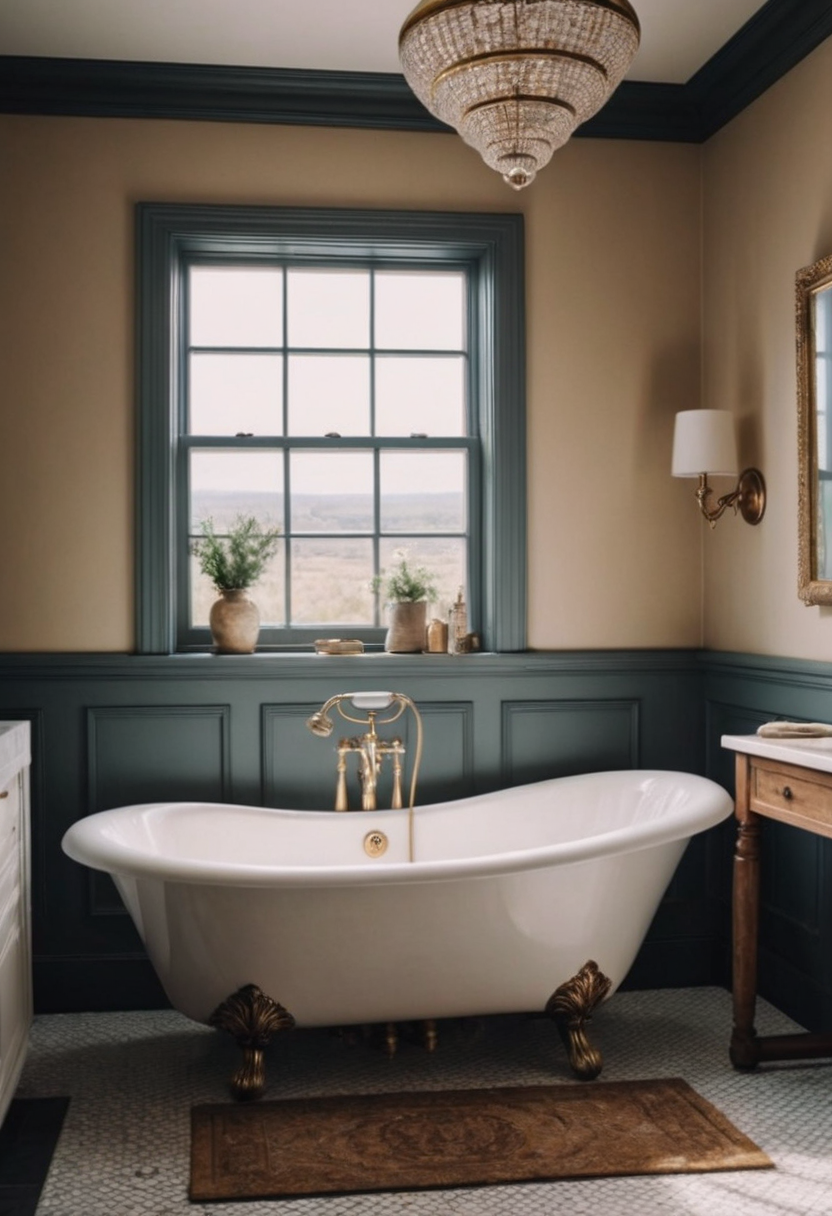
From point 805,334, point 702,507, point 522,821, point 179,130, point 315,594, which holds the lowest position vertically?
point 522,821

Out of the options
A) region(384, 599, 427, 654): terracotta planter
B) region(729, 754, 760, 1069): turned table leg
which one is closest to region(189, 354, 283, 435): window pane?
region(384, 599, 427, 654): terracotta planter

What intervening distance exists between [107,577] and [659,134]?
2288 millimetres

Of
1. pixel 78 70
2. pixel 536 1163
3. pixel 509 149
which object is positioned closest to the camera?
pixel 509 149

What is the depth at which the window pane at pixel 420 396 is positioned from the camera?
3900 millimetres

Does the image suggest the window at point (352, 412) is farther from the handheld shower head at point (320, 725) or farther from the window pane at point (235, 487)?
the handheld shower head at point (320, 725)

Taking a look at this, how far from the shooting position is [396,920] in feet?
8.92

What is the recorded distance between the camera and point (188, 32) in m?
3.30

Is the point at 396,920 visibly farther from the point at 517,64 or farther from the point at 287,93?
the point at 287,93

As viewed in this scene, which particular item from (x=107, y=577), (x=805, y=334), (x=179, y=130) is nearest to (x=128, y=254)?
(x=179, y=130)

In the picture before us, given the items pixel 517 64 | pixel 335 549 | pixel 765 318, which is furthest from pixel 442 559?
pixel 517 64

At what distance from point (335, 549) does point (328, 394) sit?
0.52m

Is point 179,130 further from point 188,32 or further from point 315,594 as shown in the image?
point 315,594

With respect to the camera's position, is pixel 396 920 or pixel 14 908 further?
pixel 14 908

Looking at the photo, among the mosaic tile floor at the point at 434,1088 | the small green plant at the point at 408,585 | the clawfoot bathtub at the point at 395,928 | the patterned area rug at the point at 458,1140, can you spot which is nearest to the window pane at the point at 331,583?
the small green plant at the point at 408,585
